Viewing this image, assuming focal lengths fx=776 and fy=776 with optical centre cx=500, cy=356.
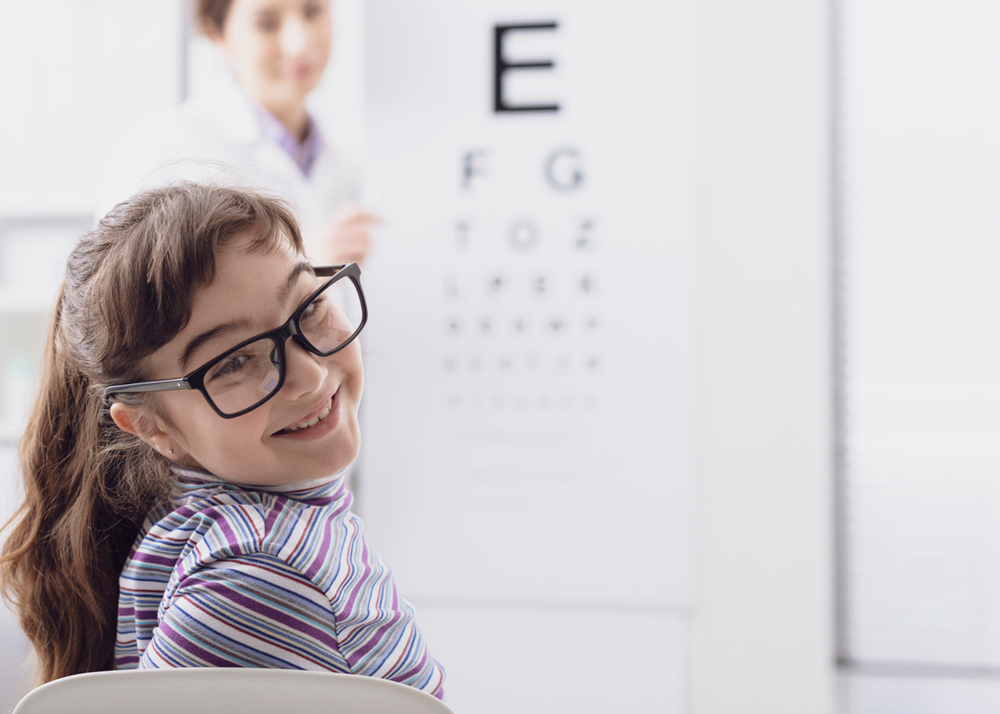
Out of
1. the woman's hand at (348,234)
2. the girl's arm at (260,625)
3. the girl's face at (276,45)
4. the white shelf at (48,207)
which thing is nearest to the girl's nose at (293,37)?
the girl's face at (276,45)

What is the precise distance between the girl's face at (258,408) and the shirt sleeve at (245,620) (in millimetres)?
82

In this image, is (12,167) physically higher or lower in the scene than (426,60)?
lower

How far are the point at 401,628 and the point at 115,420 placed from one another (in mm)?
262

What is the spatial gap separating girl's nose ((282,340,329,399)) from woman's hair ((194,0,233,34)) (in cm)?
134

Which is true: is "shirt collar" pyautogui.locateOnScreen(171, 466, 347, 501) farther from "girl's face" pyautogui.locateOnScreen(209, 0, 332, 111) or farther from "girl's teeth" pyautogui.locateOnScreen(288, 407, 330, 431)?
"girl's face" pyautogui.locateOnScreen(209, 0, 332, 111)

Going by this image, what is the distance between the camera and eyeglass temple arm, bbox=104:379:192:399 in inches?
20.6

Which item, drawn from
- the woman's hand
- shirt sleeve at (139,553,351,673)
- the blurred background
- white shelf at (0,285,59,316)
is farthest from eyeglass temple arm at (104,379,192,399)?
white shelf at (0,285,59,316)

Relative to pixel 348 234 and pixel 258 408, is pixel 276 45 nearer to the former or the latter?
pixel 348 234

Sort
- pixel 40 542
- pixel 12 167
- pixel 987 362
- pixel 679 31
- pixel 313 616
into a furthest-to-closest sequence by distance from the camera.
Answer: pixel 12 167
pixel 987 362
pixel 679 31
pixel 40 542
pixel 313 616

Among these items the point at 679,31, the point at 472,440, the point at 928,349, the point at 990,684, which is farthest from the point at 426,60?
the point at 990,684

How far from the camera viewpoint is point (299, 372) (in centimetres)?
55

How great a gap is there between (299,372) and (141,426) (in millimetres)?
141

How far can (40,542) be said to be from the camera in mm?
649

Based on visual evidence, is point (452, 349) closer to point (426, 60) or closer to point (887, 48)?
point (426, 60)
